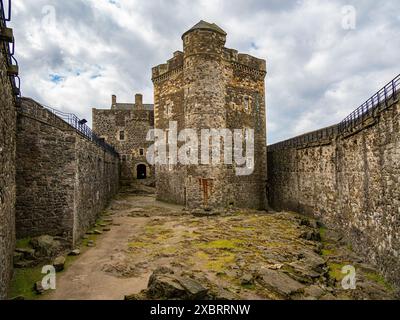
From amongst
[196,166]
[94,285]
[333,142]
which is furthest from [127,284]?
[196,166]

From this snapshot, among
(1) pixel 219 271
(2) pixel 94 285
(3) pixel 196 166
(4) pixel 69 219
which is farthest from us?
(3) pixel 196 166

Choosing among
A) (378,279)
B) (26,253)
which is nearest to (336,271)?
(378,279)

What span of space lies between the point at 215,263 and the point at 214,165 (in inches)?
512

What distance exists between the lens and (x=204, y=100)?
961 inches

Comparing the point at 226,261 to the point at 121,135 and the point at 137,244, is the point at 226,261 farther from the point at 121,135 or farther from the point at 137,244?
the point at 121,135

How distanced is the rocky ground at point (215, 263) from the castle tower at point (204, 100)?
3.93 metres

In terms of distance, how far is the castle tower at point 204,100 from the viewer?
79.3ft

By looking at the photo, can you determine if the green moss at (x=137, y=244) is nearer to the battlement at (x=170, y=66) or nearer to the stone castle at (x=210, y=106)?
the stone castle at (x=210, y=106)

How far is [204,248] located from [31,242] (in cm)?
698

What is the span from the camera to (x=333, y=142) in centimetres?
1741

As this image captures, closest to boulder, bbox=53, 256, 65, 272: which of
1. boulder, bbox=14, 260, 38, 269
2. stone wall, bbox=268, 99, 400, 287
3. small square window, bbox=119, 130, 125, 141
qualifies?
boulder, bbox=14, 260, 38, 269

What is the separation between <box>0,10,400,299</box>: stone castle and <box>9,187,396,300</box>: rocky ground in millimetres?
1109
